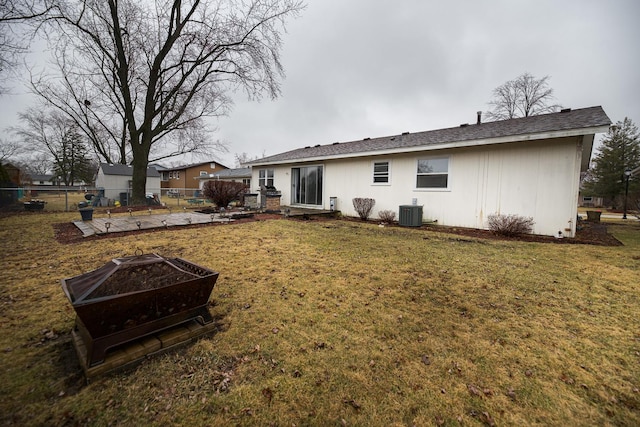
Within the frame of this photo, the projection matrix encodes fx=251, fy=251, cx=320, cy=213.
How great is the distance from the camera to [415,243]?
22.7 feet

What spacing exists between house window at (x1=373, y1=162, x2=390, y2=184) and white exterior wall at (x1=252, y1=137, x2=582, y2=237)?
0.20 meters

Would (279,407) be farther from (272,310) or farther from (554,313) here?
(554,313)

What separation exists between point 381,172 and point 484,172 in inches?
158

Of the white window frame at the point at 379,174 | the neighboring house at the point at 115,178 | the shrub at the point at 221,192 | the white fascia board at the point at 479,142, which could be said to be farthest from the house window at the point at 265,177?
the neighboring house at the point at 115,178

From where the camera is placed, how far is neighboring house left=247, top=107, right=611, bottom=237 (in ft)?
24.4

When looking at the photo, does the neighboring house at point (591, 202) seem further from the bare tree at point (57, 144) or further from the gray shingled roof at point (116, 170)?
the bare tree at point (57, 144)

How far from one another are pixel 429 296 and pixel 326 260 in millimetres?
2194

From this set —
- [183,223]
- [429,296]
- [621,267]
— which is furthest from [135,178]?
[621,267]

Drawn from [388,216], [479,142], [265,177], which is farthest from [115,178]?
[479,142]

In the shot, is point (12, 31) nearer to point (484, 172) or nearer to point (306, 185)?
point (306, 185)

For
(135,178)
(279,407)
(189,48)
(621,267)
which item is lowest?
(279,407)

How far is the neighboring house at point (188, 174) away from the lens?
123 ft

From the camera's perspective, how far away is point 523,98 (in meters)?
25.5

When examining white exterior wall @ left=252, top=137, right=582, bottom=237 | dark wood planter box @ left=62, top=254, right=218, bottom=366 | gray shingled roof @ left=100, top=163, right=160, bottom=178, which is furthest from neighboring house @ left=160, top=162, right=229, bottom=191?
dark wood planter box @ left=62, top=254, right=218, bottom=366
